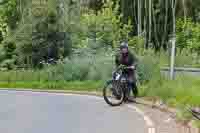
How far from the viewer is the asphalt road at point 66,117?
10.5 meters

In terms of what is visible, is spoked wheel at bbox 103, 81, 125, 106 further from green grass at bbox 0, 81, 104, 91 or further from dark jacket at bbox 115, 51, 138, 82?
green grass at bbox 0, 81, 104, 91

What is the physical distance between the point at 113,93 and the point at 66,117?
260cm

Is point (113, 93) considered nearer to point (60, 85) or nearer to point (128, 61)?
point (128, 61)

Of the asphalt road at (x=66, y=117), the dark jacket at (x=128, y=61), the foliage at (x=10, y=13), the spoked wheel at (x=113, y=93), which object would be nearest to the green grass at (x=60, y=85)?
the asphalt road at (x=66, y=117)

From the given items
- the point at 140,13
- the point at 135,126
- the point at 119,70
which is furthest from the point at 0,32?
the point at 135,126

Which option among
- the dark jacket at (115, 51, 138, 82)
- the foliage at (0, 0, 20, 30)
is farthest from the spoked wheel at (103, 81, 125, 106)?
the foliage at (0, 0, 20, 30)

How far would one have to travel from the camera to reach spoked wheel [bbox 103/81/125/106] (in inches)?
571

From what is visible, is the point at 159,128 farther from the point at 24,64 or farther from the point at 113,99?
the point at 24,64

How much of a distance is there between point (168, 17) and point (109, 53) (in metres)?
7.63

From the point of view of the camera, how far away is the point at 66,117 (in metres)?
12.3

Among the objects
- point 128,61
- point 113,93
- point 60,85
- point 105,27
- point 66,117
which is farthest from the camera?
point 105,27

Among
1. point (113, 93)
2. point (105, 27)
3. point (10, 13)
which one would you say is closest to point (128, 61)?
point (113, 93)

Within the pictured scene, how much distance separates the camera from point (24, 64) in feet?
94.2

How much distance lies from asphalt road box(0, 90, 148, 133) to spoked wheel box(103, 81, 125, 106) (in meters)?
0.30
